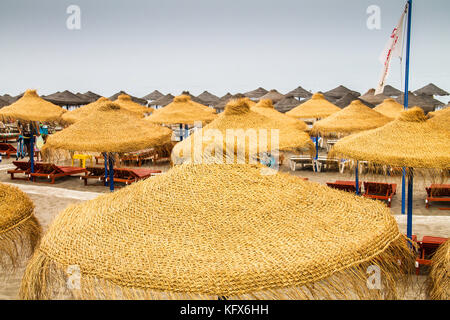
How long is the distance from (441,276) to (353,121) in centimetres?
924

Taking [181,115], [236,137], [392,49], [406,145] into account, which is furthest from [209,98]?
[236,137]

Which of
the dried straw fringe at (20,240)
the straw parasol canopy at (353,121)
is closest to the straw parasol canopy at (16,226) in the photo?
the dried straw fringe at (20,240)

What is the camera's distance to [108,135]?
7.55 metres

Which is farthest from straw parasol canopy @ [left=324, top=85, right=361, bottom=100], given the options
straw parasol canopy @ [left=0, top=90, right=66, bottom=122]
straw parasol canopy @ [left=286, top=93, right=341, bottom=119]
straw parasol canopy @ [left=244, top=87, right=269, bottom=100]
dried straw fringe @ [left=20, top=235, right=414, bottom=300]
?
dried straw fringe @ [left=20, top=235, right=414, bottom=300]

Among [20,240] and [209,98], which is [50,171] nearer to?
[20,240]

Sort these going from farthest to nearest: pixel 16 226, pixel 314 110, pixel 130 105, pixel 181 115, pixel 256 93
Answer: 1. pixel 256 93
2. pixel 130 105
3. pixel 314 110
4. pixel 181 115
5. pixel 16 226

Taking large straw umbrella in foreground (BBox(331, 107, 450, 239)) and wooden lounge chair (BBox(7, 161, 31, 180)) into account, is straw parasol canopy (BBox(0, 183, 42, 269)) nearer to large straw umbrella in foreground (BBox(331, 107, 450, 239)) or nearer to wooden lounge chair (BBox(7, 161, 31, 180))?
large straw umbrella in foreground (BBox(331, 107, 450, 239))

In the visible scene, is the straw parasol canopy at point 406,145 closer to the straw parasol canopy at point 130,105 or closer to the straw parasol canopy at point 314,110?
the straw parasol canopy at point 314,110

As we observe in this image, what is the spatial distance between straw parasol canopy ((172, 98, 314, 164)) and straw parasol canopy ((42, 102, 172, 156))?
250cm

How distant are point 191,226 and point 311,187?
86 centimetres

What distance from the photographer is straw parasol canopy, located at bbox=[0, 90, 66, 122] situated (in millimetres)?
11609
